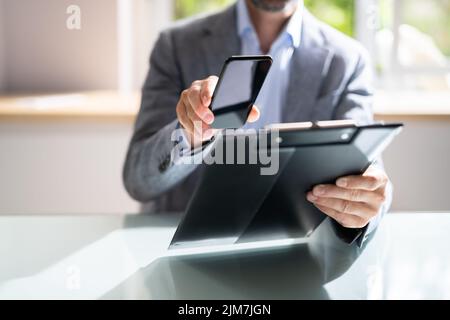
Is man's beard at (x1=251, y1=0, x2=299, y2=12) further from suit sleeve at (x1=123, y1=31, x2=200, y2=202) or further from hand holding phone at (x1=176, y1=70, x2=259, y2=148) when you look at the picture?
hand holding phone at (x1=176, y1=70, x2=259, y2=148)

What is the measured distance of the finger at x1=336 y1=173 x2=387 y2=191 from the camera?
691 millimetres

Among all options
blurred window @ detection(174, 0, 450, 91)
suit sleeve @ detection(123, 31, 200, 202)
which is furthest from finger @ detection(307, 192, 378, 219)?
blurred window @ detection(174, 0, 450, 91)

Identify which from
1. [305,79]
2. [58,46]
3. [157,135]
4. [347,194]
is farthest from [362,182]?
[58,46]

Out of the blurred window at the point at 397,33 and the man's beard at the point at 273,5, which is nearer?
the man's beard at the point at 273,5

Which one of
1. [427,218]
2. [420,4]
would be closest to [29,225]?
[427,218]

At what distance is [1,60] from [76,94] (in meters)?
0.25

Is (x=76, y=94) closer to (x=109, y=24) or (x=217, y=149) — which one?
(x=109, y=24)

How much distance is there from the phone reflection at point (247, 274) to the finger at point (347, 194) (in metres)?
0.06

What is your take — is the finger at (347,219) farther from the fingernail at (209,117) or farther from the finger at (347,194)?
the fingernail at (209,117)

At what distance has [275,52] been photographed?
1.20m

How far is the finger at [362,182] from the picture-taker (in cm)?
69

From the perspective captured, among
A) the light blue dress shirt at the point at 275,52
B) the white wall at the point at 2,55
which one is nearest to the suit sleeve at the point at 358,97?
the light blue dress shirt at the point at 275,52

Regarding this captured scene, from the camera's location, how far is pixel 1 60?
1.98m

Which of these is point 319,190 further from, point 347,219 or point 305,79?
point 305,79
